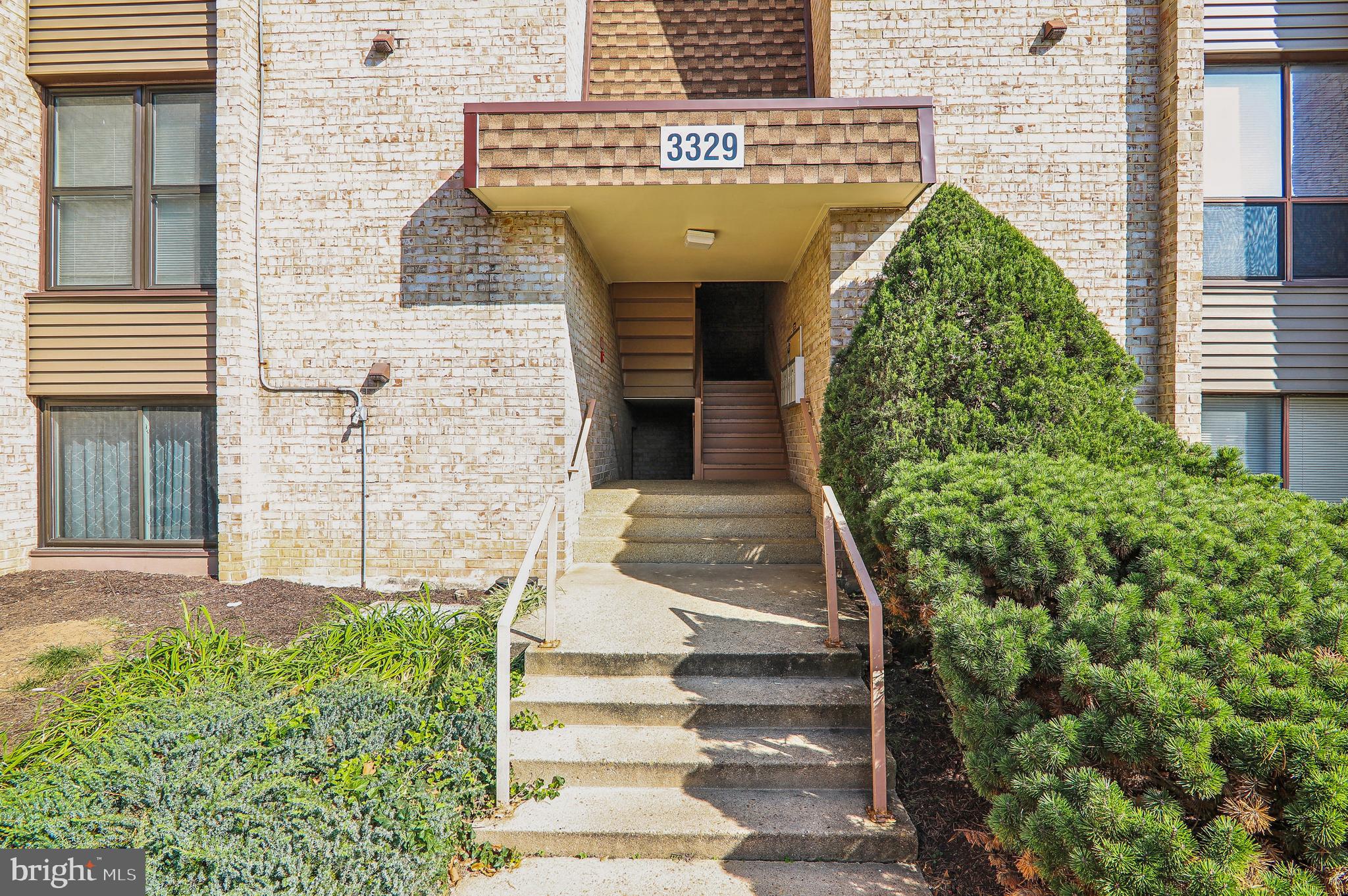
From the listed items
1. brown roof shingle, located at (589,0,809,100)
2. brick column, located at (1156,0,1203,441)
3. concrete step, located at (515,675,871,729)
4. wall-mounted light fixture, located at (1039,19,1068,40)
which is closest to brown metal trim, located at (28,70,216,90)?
brown roof shingle, located at (589,0,809,100)

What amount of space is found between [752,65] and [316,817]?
7729 mm

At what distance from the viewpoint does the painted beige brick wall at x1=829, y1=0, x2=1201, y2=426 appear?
565 cm

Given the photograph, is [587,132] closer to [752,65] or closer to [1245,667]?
[752,65]

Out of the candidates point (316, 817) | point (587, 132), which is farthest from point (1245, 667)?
point (587, 132)

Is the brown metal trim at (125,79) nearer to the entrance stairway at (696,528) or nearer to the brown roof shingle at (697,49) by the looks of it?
the brown roof shingle at (697,49)

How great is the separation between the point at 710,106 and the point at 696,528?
142 inches

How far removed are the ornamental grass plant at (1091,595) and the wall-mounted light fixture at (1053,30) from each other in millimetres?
2265

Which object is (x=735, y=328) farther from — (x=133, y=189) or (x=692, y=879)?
(x=692, y=879)

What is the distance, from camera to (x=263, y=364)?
5812 millimetres

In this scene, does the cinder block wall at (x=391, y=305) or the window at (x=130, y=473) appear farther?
the window at (x=130, y=473)

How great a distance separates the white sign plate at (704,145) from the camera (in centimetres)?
504

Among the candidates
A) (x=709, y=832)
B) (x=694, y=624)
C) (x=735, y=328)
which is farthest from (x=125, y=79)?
(x=735, y=328)

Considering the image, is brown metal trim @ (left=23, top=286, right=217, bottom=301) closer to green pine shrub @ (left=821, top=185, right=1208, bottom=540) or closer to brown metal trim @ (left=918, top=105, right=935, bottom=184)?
green pine shrub @ (left=821, top=185, right=1208, bottom=540)

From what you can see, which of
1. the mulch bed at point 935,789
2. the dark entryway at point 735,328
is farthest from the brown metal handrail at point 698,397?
the mulch bed at point 935,789
